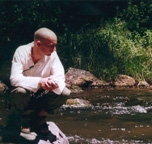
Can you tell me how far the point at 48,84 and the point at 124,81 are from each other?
237 inches

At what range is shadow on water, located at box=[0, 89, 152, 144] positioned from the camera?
444cm

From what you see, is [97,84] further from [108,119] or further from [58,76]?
[58,76]

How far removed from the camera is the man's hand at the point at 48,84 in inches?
135

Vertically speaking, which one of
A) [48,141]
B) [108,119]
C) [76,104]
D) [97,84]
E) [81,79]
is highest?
[48,141]

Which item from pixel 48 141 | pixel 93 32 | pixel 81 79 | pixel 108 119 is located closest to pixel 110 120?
pixel 108 119

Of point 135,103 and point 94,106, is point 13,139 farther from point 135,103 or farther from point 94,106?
point 135,103

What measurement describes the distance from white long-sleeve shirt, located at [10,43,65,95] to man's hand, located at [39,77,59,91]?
0.19ft

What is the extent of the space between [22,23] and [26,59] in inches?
337

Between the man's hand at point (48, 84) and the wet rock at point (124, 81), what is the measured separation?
19.1 feet

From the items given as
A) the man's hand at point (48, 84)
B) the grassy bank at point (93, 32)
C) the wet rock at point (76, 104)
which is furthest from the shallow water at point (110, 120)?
the grassy bank at point (93, 32)

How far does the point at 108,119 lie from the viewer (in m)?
5.50

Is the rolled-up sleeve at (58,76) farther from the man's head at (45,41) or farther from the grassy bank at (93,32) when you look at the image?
the grassy bank at (93,32)

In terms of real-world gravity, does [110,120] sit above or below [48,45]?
below

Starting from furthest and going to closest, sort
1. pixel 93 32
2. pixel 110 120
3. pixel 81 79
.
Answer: pixel 93 32 < pixel 81 79 < pixel 110 120
